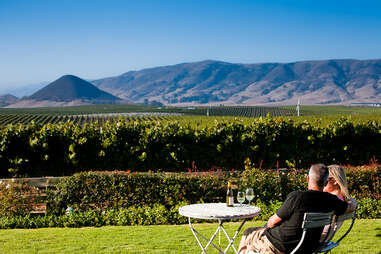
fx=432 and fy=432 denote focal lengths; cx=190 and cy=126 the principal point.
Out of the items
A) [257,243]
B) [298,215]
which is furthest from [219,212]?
[298,215]

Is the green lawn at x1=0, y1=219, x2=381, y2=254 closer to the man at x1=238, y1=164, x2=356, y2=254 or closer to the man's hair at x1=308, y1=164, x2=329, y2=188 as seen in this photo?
the man at x1=238, y1=164, x2=356, y2=254

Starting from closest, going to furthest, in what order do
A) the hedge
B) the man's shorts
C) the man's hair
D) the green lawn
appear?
1. the man's hair
2. the man's shorts
3. the green lawn
4. the hedge

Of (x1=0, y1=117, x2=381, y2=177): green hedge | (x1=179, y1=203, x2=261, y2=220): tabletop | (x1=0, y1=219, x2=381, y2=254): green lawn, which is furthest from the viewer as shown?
(x1=0, y1=117, x2=381, y2=177): green hedge

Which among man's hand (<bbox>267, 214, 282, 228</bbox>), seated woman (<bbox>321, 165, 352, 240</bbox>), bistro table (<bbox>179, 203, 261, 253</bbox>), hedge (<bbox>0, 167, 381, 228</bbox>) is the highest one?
seated woman (<bbox>321, 165, 352, 240</bbox>)

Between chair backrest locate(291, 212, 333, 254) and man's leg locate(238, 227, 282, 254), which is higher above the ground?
chair backrest locate(291, 212, 333, 254)

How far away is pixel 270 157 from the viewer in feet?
44.1

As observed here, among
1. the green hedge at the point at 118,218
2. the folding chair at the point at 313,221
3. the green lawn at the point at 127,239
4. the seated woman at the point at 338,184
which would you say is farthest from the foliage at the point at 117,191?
the folding chair at the point at 313,221

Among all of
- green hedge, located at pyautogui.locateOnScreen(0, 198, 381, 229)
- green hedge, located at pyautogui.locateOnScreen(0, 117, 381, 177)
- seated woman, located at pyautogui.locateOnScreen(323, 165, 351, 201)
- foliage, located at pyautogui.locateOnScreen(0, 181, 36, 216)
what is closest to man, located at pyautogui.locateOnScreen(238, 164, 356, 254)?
seated woman, located at pyautogui.locateOnScreen(323, 165, 351, 201)

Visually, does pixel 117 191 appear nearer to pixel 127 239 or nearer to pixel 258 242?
pixel 127 239

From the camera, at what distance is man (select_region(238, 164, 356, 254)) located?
423cm

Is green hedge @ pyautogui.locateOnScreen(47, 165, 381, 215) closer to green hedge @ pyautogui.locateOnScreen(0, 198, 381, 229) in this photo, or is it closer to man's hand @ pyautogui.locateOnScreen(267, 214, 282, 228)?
green hedge @ pyautogui.locateOnScreen(0, 198, 381, 229)

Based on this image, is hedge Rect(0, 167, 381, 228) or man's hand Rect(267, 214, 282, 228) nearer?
man's hand Rect(267, 214, 282, 228)

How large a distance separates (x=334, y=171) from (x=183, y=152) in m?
8.42

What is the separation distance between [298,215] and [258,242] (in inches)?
24.8
